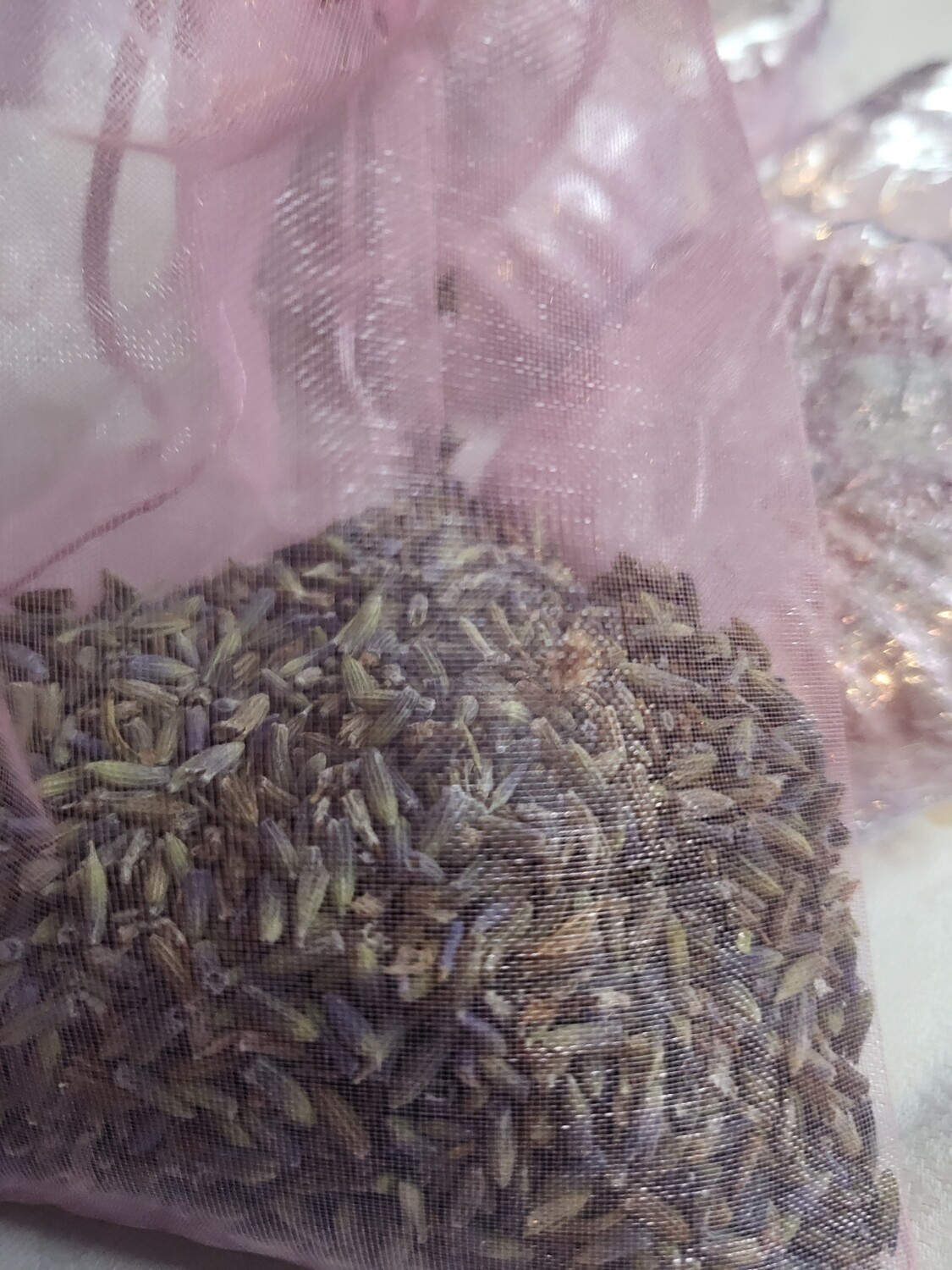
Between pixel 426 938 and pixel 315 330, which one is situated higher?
pixel 315 330

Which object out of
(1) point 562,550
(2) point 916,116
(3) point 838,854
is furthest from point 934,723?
(2) point 916,116

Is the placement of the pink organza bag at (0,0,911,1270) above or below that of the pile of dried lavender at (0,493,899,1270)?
above

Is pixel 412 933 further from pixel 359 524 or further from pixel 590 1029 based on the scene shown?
pixel 359 524

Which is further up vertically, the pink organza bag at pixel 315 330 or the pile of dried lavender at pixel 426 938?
the pink organza bag at pixel 315 330

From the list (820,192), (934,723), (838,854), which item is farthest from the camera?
(820,192)
